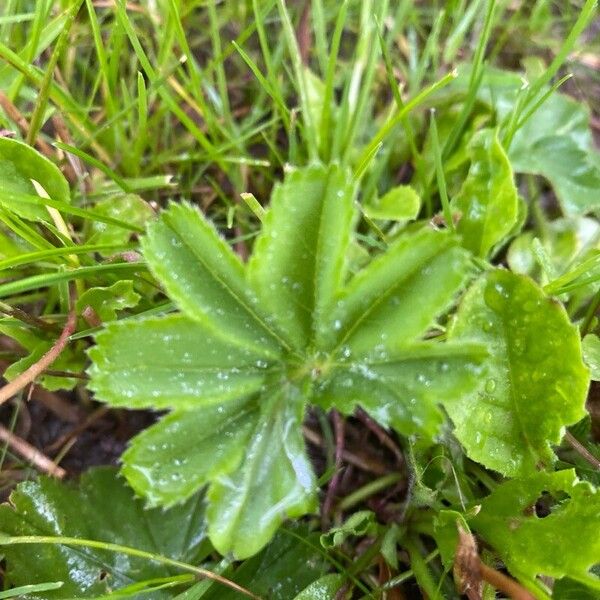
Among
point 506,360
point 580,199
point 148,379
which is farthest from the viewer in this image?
point 580,199

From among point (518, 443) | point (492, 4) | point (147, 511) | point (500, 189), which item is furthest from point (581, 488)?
point (492, 4)

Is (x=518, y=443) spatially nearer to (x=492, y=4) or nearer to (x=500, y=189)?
(x=500, y=189)

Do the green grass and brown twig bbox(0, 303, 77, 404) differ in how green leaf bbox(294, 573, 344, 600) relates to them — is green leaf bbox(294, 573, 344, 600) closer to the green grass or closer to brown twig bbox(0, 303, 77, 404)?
the green grass

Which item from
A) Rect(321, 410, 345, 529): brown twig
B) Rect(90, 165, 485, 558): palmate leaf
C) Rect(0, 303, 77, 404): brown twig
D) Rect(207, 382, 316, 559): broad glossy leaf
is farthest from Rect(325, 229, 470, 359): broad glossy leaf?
Rect(0, 303, 77, 404): brown twig

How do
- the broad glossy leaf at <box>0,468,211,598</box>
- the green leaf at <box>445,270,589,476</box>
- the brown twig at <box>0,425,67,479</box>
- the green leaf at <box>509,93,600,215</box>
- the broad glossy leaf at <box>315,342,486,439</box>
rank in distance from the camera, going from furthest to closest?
the green leaf at <box>509,93,600,215</box>
the brown twig at <box>0,425,67,479</box>
the broad glossy leaf at <box>0,468,211,598</box>
the green leaf at <box>445,270,589,476</box>
the broad glossy leaf at <box>315,342,486,439</box>

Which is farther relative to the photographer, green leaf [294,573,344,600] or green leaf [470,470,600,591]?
green leaf [294,573,344,600]

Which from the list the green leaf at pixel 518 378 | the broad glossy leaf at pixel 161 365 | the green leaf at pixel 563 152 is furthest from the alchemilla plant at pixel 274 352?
the green leaf at pixel 563 152

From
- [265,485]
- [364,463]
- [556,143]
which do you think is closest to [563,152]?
[556,143]
